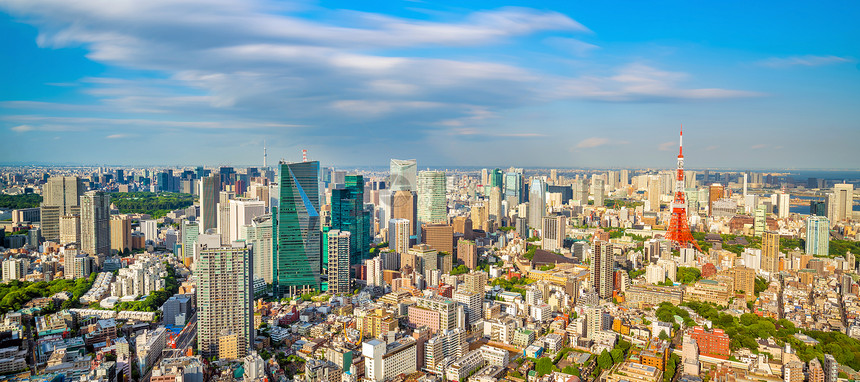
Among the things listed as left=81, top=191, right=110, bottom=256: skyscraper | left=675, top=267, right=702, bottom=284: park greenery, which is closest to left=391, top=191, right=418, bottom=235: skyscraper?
left=675, top=267, right=702, bottom=284: park greenery

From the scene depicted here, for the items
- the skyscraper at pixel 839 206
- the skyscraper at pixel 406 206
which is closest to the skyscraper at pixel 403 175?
the skyscraper at pixel 406 206

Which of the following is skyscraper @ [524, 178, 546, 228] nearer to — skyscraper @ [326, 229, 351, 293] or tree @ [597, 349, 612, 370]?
skyscraper @ [326, 229, 351, 293]

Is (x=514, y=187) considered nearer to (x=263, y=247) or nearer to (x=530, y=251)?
(x=530, y=251)

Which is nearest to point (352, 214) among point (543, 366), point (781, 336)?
point (543, 366)

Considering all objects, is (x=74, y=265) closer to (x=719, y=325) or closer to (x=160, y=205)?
(x=160, y=205)

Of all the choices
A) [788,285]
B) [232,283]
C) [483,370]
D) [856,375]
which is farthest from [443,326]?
[788,285]
